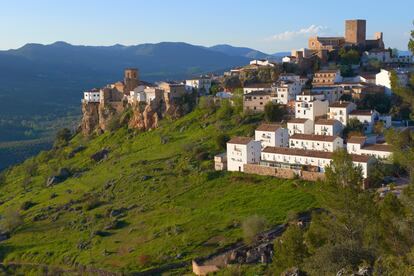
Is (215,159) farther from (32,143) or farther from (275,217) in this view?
(32,143)

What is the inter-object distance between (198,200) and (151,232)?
244 inches

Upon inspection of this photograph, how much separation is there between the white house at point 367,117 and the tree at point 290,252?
105 feet

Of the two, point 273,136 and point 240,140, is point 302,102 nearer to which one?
point 273,136

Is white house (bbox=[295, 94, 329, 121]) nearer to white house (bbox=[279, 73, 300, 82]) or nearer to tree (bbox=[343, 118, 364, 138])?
tree (bbox=[343, 118, 364, 138])

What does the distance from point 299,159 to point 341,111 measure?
367 inches

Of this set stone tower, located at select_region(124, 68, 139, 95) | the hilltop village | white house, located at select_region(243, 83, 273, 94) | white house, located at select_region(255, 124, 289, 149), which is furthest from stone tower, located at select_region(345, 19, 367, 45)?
white house, located at select_region(255, 124, 289, 149)

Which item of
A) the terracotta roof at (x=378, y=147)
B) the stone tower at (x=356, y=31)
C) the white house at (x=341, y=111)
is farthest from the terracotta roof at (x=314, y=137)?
the stone tower at (x=356, y=31)

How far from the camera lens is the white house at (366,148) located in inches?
2009

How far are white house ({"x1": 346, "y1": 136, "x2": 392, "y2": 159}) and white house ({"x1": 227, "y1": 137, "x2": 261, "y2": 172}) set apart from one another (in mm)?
9974

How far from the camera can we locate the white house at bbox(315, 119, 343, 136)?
5862 centimetres

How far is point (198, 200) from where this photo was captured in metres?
56.5

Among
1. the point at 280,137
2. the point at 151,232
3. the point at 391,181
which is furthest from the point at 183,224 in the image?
the point at 391,181

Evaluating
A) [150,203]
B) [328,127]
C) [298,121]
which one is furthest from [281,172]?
[150,203]

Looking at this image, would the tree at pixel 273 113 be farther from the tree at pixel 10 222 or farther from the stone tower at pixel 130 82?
the stone tower at pixel 130 82
